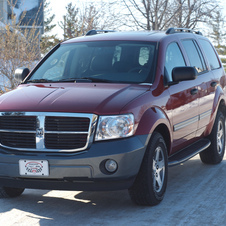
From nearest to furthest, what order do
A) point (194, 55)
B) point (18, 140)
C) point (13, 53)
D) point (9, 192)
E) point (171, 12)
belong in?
point (18, 140) < point (9, 192) < point (194, 55) < point (13, 53) < point (171, 12)

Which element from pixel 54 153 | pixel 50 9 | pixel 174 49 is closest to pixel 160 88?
pixel 174 49

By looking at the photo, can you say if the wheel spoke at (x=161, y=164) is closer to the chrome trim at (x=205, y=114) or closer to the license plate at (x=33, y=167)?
the license plate at (x=33, y=167)

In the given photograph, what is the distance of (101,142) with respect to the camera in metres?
5.10

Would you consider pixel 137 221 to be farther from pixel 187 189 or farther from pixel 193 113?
pixel 193 113

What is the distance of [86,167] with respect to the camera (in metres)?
5.06

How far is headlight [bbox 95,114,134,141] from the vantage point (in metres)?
5.12

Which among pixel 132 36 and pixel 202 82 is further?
pixel 202 82

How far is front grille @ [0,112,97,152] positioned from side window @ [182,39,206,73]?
2.65 m

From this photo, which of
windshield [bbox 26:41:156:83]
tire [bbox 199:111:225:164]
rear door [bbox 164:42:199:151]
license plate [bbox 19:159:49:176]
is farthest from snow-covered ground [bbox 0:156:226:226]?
windshield [bbox 26:41:156:83]

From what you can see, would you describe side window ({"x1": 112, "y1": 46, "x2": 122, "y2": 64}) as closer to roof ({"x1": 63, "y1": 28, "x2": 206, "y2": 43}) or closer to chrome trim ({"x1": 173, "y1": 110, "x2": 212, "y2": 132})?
roof ({"x1": 63, "y1": 28, "x2": 206, "y2": 43})

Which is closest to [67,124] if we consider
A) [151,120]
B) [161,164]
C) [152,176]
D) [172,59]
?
[151,120]

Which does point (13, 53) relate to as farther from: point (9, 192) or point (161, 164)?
point (161, 164)

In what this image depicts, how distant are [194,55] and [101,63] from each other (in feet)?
5.58

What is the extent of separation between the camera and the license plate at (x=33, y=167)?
5125 millimetres
